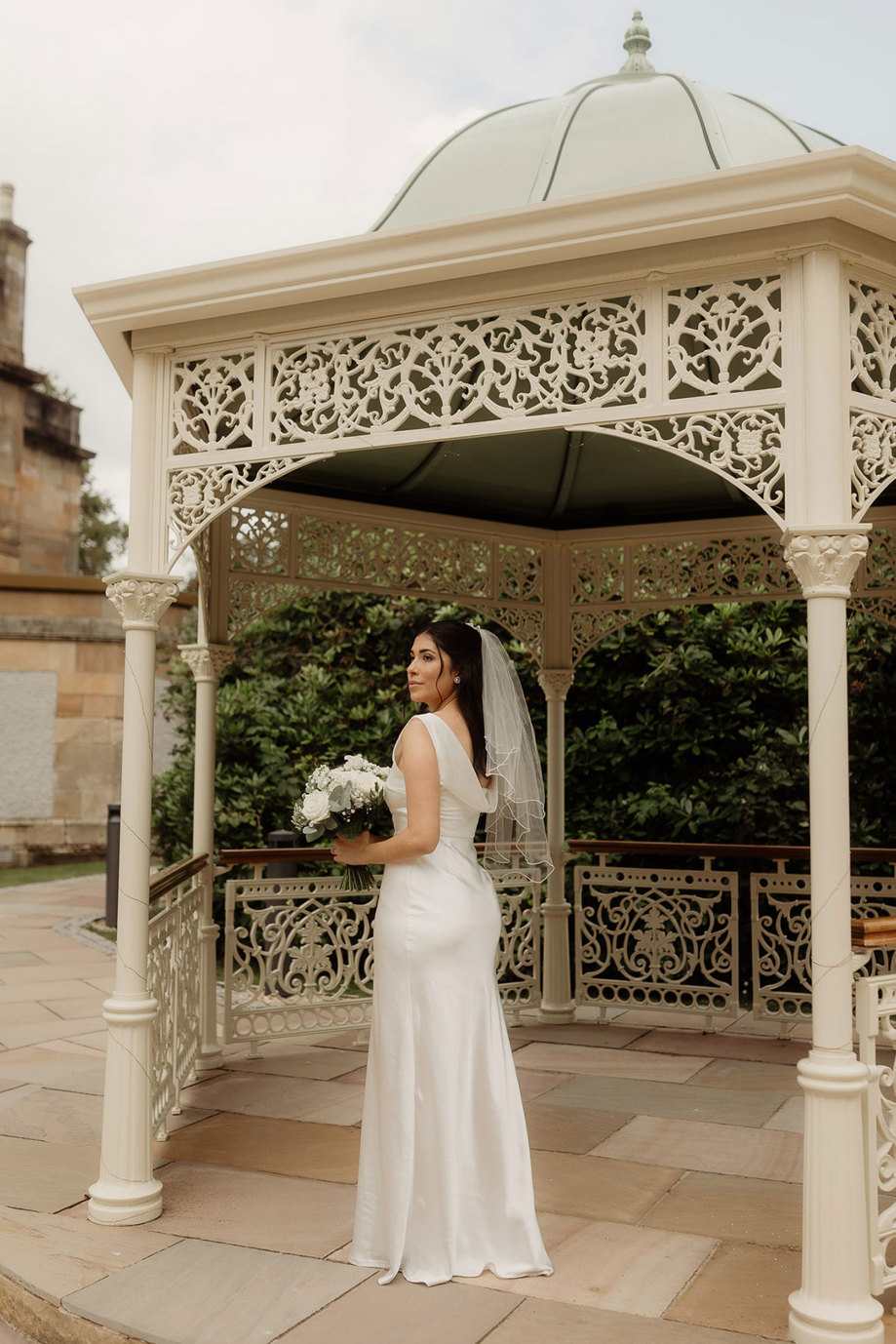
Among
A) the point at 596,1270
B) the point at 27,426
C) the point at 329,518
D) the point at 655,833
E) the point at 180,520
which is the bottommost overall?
the point at 596,1270

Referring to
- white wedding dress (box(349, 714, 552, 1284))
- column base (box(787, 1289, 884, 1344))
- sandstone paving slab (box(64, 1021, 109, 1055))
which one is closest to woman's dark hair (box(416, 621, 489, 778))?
white wedding dress (box(349, 714, 552, 1284))

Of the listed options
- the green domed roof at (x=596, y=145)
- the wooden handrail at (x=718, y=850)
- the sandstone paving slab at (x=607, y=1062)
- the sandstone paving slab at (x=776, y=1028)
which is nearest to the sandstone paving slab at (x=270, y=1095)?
the sandstone paving slab at (x=607, y=1062)

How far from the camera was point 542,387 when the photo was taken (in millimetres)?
4570

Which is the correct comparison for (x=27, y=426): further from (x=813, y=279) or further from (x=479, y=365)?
(x=813, y=279)

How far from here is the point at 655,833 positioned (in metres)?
8.82

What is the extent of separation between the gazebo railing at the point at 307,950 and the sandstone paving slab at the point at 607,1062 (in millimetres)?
676

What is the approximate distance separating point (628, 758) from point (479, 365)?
442 cm

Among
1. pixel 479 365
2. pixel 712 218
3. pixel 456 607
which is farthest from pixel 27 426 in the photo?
pixel 712 218

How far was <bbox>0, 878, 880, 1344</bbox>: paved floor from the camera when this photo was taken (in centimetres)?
326

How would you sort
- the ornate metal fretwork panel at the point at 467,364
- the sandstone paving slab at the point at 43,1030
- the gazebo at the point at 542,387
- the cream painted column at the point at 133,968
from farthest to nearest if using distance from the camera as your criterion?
the sandstone paving slab at the point at 43,1030, the cream painted column at the point at 133,968, the ornate metal fretwork panel at the point at 467,364, the gazebo at the point at 542,387

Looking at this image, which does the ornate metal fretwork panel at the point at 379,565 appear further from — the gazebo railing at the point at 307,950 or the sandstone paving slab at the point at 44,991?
the sandstone paving slab at the point at 44,991

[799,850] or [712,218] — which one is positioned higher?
[712,218]

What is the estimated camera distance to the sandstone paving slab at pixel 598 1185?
4.17 m

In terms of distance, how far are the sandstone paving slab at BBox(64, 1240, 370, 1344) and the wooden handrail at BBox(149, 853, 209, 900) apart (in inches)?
53.2
